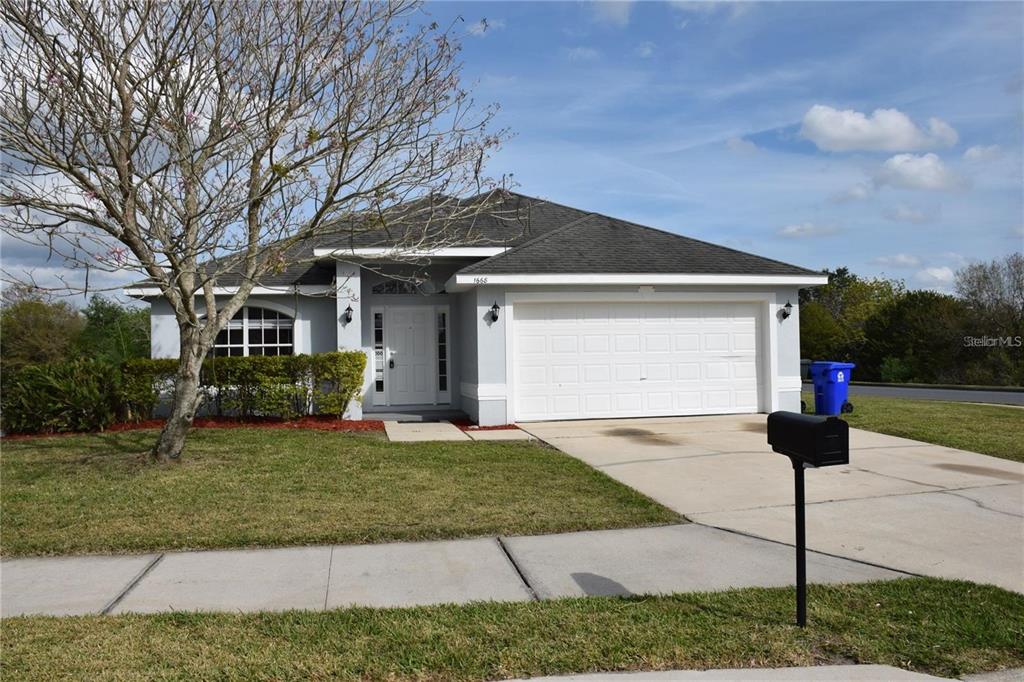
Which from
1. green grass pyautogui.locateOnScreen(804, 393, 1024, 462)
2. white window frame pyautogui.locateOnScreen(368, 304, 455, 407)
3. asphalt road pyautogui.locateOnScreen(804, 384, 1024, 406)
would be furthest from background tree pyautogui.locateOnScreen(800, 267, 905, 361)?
white window frame pyautogui.locateOnScreen(368, 304, 455, 407)

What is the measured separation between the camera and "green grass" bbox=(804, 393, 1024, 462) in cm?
1092

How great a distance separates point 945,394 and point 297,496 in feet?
66.5

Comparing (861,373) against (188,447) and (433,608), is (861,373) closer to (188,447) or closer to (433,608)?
(188,447)

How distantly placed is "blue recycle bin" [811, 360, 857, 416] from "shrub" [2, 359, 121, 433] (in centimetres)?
1331

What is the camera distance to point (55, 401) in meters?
13.2

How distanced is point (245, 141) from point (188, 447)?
181 inches

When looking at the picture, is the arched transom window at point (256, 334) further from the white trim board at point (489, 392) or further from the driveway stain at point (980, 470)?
A: the driveway stain at point (980, 470)

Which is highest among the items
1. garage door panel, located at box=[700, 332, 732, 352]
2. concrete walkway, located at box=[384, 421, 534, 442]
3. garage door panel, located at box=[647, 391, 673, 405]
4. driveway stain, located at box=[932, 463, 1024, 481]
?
garage door panel, located at box=[700, 332, 732, 352]

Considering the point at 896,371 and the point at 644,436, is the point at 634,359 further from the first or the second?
the point at 896,371

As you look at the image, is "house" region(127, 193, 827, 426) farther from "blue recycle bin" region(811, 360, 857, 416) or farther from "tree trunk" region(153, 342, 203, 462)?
"tree trunk" region(153, 342, 203, 462)

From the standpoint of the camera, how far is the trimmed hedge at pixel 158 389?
13.2 meters

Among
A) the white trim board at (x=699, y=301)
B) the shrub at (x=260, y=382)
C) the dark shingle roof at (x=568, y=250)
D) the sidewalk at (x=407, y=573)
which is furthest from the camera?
the shrub at (x=260, y=382)

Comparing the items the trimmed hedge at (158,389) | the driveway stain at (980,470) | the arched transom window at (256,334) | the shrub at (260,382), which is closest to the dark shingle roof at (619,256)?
the trimmed hedge at (158,389)

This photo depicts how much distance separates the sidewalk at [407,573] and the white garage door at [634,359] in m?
7.62
